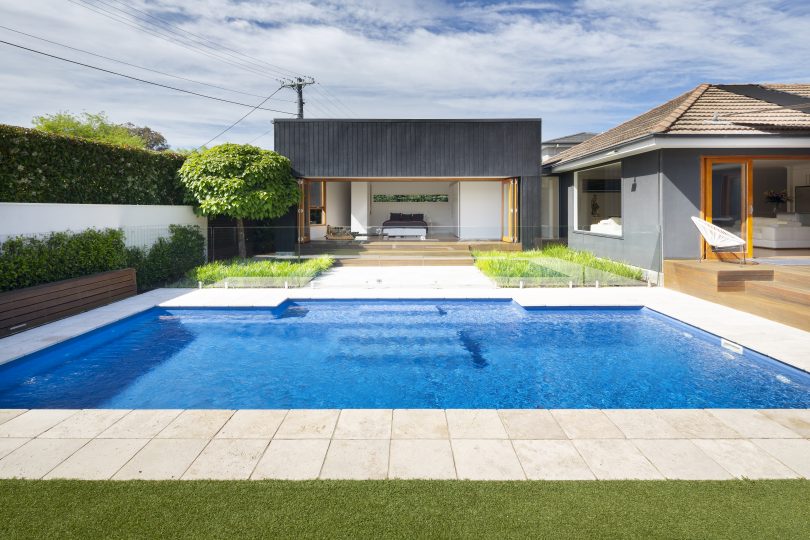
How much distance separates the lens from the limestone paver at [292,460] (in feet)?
10.6

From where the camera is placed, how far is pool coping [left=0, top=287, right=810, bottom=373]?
6.21 m

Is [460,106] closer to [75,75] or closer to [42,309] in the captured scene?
[75,75]

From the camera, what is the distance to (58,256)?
8.35m

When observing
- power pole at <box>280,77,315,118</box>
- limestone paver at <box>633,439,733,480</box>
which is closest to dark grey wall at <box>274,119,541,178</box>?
limestone paver at <box>633,439,733,480</box>

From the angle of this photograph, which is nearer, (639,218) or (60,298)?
(60,298)

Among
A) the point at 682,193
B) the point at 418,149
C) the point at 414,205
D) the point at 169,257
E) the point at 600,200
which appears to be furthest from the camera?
the point at 414,205

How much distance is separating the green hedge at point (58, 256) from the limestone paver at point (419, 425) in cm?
632

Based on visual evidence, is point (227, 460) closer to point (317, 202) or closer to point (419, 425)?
point (419, 425)

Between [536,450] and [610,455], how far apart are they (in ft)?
1.53

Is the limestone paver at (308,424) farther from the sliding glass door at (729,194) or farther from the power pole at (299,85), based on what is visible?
the power pole at (299,85)

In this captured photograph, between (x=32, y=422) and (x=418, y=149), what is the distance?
503 inches

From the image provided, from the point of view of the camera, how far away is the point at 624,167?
12.1 m

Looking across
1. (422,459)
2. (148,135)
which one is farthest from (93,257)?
(148,135)

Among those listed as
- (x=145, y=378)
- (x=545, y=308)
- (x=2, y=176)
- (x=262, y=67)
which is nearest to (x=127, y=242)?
Result: (x=2, y=176)
